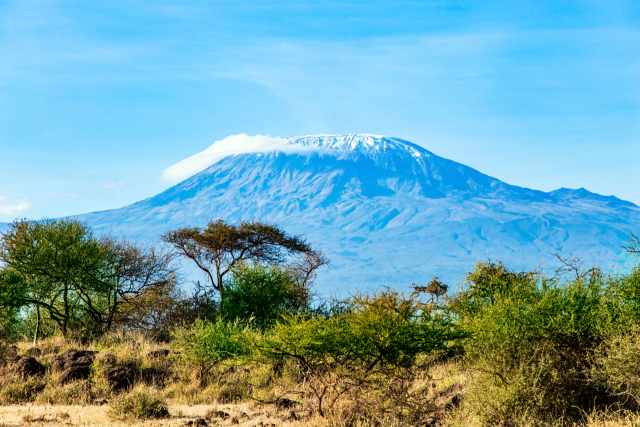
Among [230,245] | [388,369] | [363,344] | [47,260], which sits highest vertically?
[230,245]

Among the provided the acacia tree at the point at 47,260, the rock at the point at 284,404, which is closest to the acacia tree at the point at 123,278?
the acacia tree at the point at 47,260

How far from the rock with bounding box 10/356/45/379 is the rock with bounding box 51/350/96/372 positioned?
0.37 m

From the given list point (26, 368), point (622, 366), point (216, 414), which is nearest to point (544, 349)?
point (622, 366)

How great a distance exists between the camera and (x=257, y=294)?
76.9 feet

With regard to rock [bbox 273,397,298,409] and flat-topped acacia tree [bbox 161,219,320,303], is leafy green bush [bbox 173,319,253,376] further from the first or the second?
flat-topped acacia tree [bbox 161,219,320,303]

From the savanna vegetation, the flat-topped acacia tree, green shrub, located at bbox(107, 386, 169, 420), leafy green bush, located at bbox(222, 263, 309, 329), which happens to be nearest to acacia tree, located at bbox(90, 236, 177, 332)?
the flat-topped acacia tree

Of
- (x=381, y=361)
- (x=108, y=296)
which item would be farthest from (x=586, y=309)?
(x=108, y=296)

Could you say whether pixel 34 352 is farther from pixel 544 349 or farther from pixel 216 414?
pixel 544 349

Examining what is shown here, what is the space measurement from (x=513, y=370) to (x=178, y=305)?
739 inches

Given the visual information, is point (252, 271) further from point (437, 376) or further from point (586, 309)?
point (586, 309)

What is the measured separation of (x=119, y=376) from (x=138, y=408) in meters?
3.15

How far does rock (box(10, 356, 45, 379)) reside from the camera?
496 inches

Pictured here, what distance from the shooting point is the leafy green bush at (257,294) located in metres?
22.9

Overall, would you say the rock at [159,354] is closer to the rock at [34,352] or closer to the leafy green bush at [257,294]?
the rock at [34,352]
